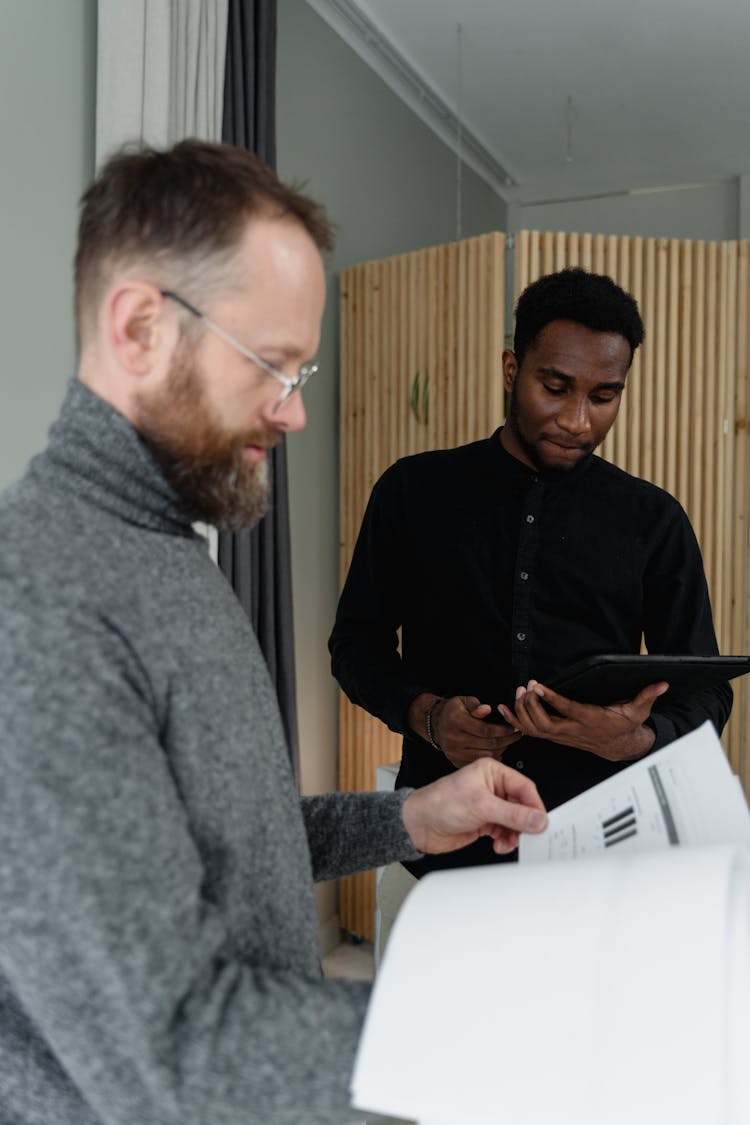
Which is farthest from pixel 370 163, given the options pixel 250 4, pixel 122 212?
pixel 122 212

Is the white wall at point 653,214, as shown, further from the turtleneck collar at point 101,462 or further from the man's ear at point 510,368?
the turtleneck collar at point 101,462

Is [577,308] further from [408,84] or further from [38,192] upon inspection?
[408,84]

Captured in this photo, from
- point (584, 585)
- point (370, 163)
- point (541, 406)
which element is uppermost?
point (370, 163)

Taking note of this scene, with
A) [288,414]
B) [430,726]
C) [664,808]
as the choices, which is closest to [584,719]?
[430,726]

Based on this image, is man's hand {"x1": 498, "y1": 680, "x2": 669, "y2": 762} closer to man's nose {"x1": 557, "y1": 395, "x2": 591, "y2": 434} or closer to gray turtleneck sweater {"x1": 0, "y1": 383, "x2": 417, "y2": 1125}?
man's nose {"x1": 557, "y1": 395, "x2": 591, "y2": 434}

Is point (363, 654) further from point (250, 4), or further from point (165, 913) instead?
point (250, 4)

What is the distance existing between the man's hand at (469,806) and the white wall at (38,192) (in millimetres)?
1319

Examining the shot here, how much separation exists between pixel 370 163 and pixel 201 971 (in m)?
3.71

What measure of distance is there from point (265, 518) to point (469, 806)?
77.4 inches

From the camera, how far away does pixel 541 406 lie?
71.4 inches

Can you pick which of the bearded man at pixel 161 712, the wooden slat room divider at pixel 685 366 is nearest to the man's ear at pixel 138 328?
the bearded man at pixel 161 712

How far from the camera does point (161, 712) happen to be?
2.36 feet

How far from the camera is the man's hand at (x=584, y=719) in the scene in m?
1.55

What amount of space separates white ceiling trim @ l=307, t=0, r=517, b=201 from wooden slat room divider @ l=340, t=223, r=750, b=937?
34.8 inches
